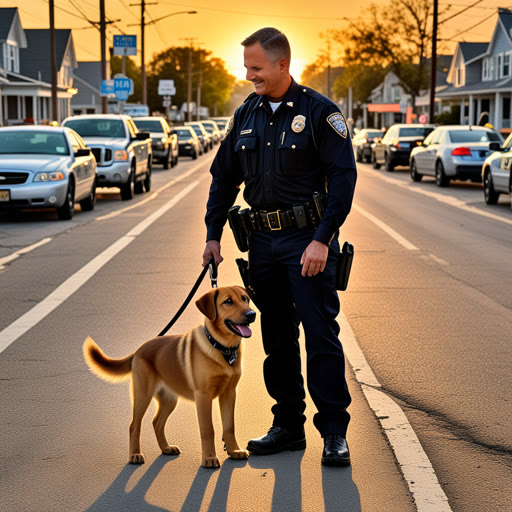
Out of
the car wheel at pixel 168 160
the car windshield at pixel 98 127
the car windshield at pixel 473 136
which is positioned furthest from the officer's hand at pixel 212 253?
the car wheel at pixel 168 160

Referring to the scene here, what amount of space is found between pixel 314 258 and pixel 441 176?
23967mm

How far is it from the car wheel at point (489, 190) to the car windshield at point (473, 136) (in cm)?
604

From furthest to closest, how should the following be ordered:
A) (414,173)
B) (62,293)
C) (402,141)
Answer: (402,141), (414,173), (62,293)

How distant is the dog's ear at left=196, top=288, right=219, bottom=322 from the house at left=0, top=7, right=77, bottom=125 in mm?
51388

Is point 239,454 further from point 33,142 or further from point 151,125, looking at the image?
point 151,125

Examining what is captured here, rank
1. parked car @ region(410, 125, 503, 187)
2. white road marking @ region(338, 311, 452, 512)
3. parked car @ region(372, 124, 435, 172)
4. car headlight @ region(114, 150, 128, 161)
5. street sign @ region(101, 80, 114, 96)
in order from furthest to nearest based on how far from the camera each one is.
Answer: street sign @ region(101, 80, 114, 96) → parked car @ region(372, 124, 435, 172) → parked car @ region(410, 125, 503, 187) → car headlight @ region(114, 150, 128, 161) → white road marking @ region(338, 311, 452, 512)

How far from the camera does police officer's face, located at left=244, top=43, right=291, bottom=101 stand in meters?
Answer: 4.85

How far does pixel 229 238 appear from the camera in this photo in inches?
618

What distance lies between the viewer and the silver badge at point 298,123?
16.0ft

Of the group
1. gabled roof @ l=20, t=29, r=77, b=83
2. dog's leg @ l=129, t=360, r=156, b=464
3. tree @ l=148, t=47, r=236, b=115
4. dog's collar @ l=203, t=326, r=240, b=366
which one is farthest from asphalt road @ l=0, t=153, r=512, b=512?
tree @ l=148, t=47, r=236, b=115

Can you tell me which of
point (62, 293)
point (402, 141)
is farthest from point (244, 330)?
point (402, 141)

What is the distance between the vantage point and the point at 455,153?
27047mm

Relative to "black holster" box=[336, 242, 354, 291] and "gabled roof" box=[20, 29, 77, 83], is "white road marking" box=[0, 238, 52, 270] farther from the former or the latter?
"gabled roof" box=[20, 29, 77, 83]

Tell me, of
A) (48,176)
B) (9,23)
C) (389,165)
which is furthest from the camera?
(9,23)
